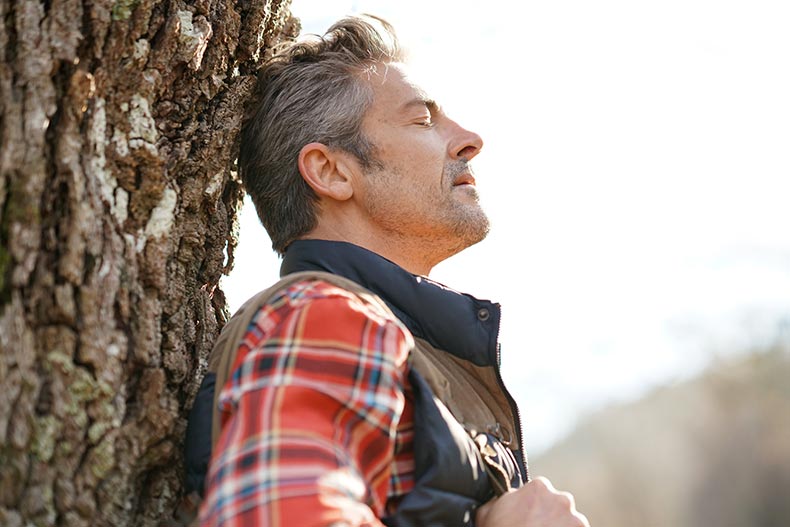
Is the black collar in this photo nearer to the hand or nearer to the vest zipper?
the vest zipper

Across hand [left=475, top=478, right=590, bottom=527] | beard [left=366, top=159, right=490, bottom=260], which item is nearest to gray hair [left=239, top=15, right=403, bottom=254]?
beard [left=366, top=159, right=490, bottom=260]

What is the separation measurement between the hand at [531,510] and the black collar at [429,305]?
1.32 ft

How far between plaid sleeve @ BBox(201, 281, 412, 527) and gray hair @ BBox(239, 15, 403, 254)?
102 cm

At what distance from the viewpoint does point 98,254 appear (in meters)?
1.99

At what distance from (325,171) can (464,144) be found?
1.59ft

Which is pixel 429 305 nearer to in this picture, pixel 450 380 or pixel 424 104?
pixel 450 380

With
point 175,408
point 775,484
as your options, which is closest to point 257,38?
point 175,408

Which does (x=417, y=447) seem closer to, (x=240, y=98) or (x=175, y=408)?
(x=175, y=408)

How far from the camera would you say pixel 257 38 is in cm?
274

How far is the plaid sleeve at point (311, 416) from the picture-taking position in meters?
1.67

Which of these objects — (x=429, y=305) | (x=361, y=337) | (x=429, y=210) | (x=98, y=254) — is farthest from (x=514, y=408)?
(x=98, y=254)

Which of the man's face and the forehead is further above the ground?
the forehead

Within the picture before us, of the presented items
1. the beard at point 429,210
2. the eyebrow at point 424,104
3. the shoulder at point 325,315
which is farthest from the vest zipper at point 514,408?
the eyebrow at point 424,104

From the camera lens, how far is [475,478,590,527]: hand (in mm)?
2074
